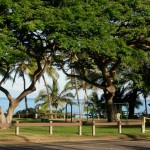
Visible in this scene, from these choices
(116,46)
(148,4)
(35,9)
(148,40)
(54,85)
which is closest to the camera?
(35,9)

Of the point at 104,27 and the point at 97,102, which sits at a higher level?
the point at 104,27

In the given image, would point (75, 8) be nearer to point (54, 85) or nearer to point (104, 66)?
point (104, 66)

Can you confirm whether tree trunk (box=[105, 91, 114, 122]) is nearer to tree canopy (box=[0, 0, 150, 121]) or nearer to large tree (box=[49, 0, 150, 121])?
large tree (box=[49, 0, 150, 121])

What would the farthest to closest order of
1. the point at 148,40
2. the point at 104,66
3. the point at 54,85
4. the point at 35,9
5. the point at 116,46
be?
the point at 54,85 → the point at 104,66 → the point at 148,40 → the point at 116,46 → the point at 35,9

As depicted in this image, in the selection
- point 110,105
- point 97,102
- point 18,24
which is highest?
point 18,24

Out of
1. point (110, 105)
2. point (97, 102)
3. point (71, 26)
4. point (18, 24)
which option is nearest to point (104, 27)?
point (71, 26)

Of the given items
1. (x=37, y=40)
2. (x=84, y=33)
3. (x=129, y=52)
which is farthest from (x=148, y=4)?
(x=37, y=40)

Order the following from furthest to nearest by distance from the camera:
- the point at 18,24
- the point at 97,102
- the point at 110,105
A: the point at 97,102 → the point at 110,105 → the point at 18,24

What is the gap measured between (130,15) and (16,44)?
25.2ft

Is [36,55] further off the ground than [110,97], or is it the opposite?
[36,55]

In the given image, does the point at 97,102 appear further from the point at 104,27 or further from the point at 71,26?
the point at 71,26

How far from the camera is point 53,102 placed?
205 ft

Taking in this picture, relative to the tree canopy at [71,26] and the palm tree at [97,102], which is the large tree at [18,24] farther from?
the palm tree at [97,102]

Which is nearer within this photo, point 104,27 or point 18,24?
point 18,24
